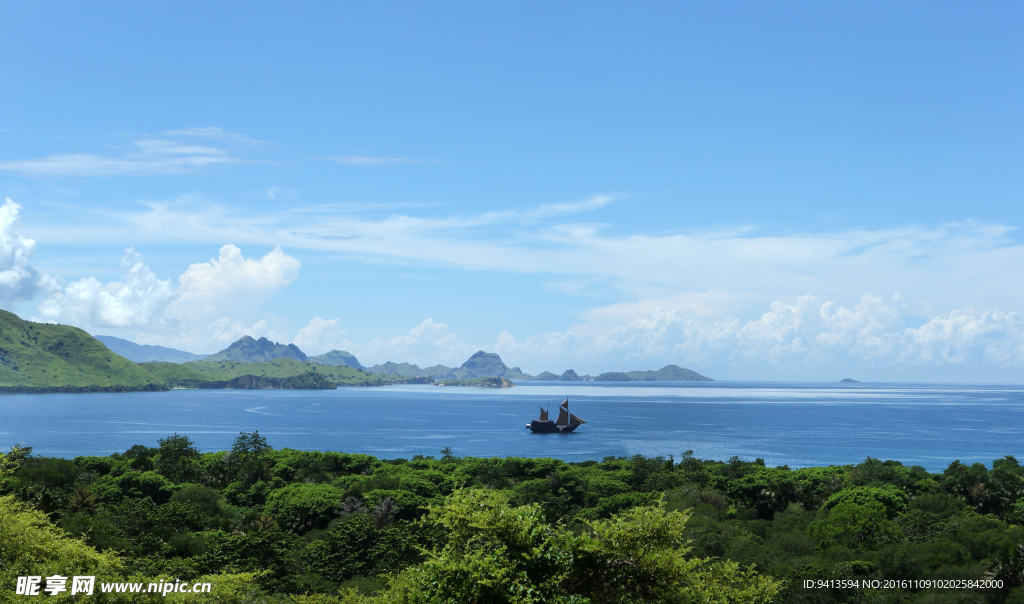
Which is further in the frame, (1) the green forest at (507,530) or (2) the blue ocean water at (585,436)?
(2) the blue ocean water at (585,436)

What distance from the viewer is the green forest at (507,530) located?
15359 millimetres

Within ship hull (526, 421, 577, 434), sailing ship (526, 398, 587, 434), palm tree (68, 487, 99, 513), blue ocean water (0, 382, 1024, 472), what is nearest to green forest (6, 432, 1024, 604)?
palm tree (68, 487, 99, 513)

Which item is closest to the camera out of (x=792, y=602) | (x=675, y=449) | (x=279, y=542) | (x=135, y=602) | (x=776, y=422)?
(x=135, y=602)

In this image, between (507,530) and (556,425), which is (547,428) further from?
(507,530)

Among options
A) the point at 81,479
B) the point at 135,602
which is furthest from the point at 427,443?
the point at 135,602

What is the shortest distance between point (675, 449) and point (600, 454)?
15673 millimetres

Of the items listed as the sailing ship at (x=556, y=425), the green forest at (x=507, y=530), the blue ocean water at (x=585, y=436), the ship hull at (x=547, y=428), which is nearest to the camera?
the green forest at (x=507, y=530)

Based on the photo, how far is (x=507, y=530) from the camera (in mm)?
14969

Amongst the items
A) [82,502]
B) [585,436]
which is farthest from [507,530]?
[585,436]

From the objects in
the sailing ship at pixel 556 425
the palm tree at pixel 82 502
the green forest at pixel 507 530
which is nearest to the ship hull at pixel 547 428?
the sailing ship at pixel 556 425

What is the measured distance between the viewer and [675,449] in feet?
422

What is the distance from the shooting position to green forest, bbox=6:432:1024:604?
15359 mm

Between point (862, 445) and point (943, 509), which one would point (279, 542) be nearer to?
point (943, 509)

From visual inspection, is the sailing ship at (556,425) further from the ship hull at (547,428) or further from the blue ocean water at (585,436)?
the blue ocean water at (585,436)
